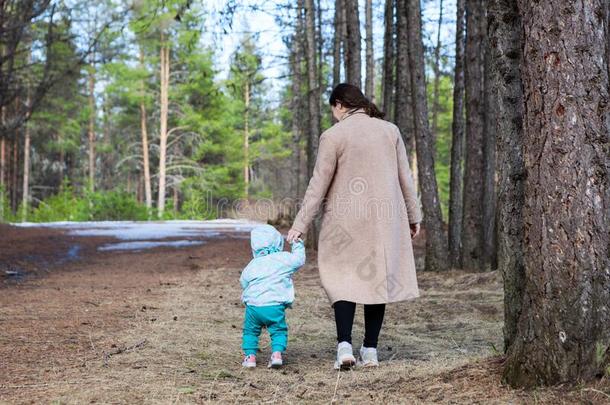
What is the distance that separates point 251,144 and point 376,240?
43625mm

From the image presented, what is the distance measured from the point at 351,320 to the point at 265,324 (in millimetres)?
613

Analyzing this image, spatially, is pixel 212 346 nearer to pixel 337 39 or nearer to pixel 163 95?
pixel 337 39

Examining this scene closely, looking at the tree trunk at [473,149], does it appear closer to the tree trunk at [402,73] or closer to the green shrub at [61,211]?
the tree trunk at [402,73]

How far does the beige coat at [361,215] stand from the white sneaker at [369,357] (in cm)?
35

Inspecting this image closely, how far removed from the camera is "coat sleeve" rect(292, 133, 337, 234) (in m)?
4.49

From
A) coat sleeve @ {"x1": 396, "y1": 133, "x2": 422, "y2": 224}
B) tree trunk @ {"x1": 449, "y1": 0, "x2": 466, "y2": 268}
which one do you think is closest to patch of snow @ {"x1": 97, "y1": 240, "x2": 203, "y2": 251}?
tree trunk @ {"x1": 449, "y1": 0, "x2": 466, "y2": 268}

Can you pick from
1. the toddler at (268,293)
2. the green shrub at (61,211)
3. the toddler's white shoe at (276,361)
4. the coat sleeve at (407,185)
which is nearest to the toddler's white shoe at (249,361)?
the toddler at (268,293)

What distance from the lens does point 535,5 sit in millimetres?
3340

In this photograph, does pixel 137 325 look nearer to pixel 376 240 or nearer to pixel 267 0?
pixel 376 240

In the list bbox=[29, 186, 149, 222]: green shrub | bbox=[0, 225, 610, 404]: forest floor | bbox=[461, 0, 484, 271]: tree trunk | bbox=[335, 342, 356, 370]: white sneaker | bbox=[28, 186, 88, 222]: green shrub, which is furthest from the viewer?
bbox=[29, 186, 149, 222]: green shrub

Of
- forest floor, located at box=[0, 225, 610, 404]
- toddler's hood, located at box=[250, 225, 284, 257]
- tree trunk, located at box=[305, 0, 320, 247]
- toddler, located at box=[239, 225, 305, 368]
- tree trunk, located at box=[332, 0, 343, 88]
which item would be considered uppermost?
tree trunk, located at box=[332, 0, 343, 88]

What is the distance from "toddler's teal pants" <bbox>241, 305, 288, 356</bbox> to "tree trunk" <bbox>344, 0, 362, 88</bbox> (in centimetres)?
799

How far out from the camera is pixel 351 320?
4.47 meters

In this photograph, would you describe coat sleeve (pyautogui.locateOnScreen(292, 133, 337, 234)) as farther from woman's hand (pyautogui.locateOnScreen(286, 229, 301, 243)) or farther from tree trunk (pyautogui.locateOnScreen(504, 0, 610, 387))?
tree trunk (pyautogui.locateOnScreen(504, 0, 610, 387))
